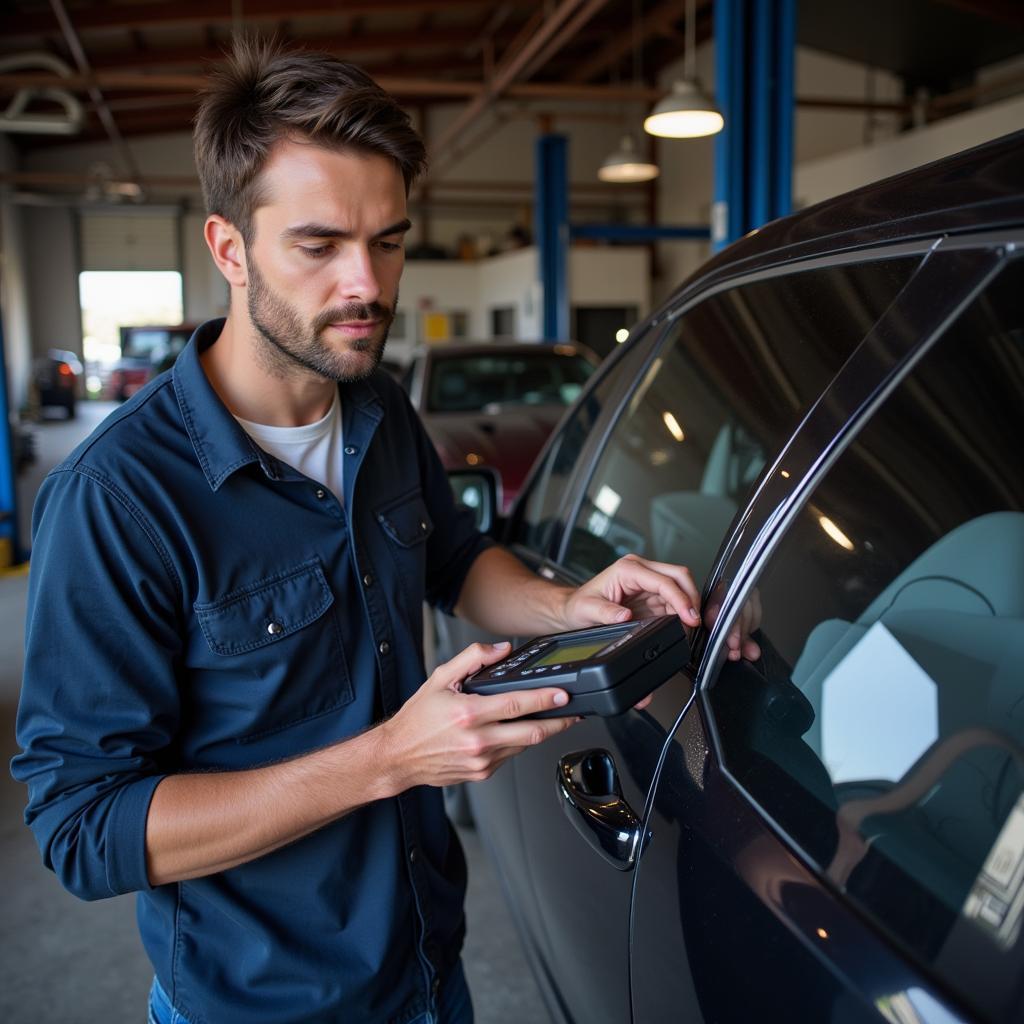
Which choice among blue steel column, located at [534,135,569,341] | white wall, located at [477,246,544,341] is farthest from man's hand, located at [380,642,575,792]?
white wall, located at [477,246,544,341]

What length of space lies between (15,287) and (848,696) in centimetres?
2134

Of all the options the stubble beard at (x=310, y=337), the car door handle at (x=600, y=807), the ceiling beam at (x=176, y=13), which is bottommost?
the car door handle at (x=600, y=807)

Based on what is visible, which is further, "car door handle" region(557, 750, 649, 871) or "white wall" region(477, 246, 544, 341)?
"white wall" region(477, 246, 544, 341)

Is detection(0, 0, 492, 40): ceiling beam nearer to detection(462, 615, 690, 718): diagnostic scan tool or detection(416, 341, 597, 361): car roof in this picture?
detection(416, 341, 597, 361): car roof

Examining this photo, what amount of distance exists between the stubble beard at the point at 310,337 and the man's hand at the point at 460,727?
439 mm

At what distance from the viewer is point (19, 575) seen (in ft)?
23.8

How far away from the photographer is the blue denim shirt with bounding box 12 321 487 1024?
1115 millimetres

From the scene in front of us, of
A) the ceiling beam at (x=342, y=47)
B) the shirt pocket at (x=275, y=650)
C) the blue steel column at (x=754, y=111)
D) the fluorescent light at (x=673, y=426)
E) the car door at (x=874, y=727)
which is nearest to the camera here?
the car door at (x=874, y=727)

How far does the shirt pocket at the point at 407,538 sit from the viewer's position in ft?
4.81

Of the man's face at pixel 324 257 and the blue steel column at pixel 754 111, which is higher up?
the blue steel column at pixel 754 111

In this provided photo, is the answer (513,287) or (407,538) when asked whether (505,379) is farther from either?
(513,287)

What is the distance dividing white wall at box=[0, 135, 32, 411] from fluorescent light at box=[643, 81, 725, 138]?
1518 cm

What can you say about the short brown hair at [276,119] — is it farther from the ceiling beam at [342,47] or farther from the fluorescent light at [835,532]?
the ceiling beam at [342,47]

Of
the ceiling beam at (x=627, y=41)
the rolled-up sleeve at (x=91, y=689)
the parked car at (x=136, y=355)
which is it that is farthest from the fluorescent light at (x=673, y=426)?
the parked car at (x=136, y=355)
